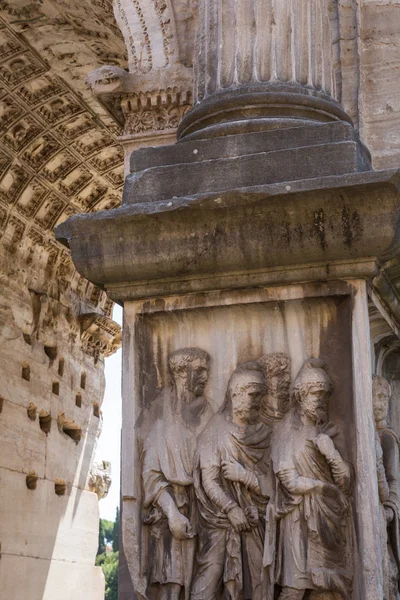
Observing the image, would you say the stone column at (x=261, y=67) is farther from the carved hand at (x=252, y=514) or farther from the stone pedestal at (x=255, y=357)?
the carved hand at (x=252, y=514)

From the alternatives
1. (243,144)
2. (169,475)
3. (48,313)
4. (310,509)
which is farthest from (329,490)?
(48,313)

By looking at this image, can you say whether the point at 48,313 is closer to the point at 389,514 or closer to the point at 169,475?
the point at 169,475

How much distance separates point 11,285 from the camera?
1305 centimetres

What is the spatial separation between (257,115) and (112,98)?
11.5 ft

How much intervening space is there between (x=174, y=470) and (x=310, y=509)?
570 millimetres

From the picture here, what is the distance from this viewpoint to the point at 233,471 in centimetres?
402

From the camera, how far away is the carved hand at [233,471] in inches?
158

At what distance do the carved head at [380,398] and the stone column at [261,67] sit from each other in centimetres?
115

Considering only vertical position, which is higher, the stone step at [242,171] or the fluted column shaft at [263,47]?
the fluted column shaft at [263,47]

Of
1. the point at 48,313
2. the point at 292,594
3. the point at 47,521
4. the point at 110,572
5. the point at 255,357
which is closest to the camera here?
the point at 292,594

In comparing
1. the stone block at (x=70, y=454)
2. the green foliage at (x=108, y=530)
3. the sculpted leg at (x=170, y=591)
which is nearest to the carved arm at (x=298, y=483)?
the sculpted leg at (x=170, y=591)

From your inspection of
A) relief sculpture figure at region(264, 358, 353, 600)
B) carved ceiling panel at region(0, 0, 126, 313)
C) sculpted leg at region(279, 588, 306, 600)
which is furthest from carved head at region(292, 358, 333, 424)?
carved ceiling panel at region(0, 0, 126, 313)

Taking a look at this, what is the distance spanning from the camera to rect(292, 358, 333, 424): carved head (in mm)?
3979

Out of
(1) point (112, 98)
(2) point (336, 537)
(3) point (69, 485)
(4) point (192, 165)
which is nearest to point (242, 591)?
A: (2) point (336, 537)
